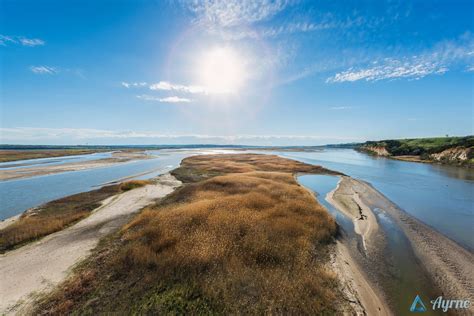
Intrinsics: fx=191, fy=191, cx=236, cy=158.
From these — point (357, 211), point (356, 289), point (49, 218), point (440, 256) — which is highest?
point (356, 289)

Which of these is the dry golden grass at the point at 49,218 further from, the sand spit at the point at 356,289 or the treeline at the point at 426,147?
the treeline at the point at 426,147

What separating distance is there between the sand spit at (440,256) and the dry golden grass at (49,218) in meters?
25.9

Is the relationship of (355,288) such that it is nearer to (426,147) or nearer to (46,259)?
(46,259)

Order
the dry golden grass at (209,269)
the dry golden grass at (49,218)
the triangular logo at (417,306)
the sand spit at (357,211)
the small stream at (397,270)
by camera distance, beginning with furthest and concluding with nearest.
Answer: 1. the sand spit at (357,211)
2. the dry golden grass at (49,218)
3. the small stream at (397,270)
4. the triangular logo at (417,306)
5. the dry golden grass at (209,269)

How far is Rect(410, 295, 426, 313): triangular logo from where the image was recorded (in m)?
8.16

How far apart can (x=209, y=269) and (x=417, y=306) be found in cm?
943

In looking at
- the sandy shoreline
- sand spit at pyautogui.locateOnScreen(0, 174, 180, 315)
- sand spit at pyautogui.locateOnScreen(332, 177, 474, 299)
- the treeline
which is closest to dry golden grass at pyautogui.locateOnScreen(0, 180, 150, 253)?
sand spit at pyautogui.locateOnScreen(0, 174, 180, 315)

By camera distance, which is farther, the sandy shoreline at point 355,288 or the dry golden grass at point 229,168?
the dry golden grass at point 229,168

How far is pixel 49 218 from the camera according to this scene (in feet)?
59.0

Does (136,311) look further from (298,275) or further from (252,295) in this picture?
(298,275)

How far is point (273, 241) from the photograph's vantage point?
1214 cm

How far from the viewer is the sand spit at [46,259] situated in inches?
334

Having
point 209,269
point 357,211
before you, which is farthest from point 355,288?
point 357,211

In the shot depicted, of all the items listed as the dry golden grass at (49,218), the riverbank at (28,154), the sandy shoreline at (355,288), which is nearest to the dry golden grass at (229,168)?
the dry golden grass at (49,218)
